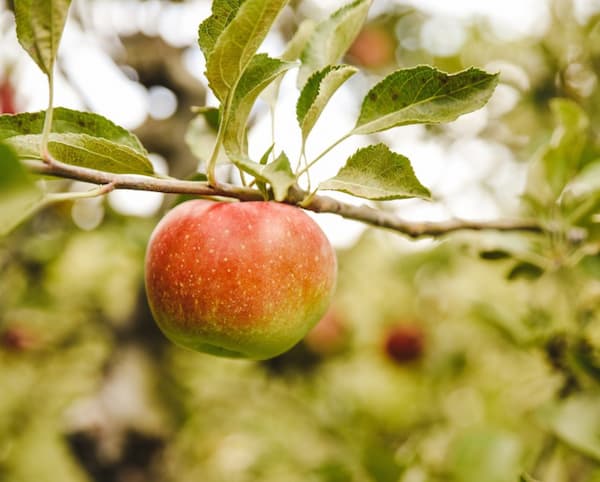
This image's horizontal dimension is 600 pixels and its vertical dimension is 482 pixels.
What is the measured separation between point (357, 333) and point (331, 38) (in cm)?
197

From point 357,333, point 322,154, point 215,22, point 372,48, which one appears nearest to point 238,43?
point 215,22

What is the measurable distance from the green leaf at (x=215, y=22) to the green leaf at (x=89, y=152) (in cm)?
A: 13

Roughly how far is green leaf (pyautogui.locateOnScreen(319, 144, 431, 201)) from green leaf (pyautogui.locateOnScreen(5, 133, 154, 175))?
0.20 meters

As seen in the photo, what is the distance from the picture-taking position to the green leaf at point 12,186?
1.31ft

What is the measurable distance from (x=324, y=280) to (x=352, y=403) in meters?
1.72

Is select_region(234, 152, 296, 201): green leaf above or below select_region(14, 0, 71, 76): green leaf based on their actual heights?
below

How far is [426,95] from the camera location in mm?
628

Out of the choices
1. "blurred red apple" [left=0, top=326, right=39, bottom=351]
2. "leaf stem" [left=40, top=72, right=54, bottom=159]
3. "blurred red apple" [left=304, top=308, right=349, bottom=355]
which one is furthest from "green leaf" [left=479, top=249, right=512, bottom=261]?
"blurred red apple" [left=0, top=326, right=39, bottom=351]

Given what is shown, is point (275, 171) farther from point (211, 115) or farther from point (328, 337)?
point (328, 337)

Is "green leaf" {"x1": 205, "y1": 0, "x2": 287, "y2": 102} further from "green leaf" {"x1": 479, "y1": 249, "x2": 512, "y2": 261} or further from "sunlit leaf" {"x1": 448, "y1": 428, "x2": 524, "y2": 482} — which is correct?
"sunlit leaf" {"x1": 448, "y1": 428, "x2": 524, "y2": 482}

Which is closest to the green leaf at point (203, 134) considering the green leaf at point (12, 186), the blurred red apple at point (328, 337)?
the green leaf at point (12, 186)

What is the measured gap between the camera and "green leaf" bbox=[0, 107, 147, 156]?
0.61m

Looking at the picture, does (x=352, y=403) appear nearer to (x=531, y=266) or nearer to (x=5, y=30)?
(x=531, y=266)

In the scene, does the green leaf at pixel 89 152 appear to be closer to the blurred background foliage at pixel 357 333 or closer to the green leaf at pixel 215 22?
the green leaf at pixel 215 22
